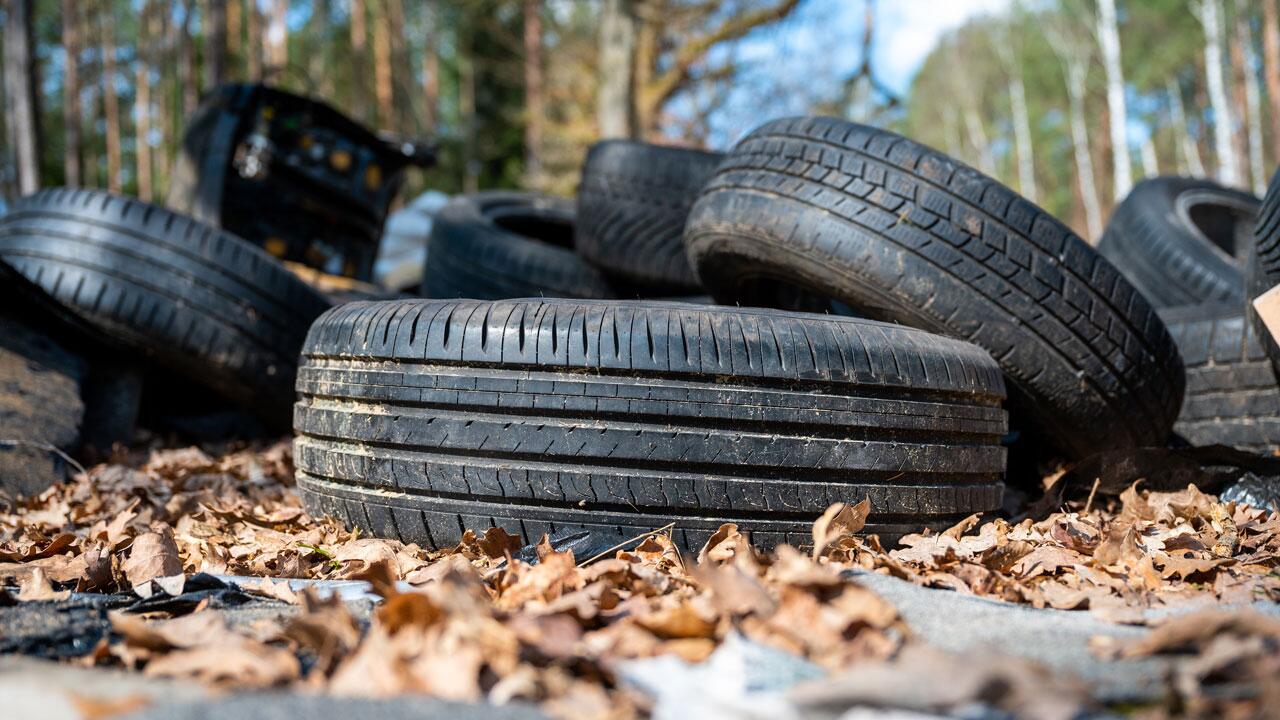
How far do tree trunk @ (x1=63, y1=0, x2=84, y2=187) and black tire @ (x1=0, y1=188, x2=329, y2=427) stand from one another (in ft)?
56.9

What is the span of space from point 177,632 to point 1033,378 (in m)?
2.61

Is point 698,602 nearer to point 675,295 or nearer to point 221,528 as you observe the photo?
point 221,528

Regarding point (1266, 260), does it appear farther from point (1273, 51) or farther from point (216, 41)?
point (1273, 51)

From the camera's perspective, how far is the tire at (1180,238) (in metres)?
5.42

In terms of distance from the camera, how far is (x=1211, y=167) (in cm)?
3753

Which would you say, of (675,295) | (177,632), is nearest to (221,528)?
(177,632)

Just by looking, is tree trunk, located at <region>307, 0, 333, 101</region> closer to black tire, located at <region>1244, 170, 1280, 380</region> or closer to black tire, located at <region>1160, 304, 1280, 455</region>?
black tire, located at <region>1160, 304, 1280, 455</region>

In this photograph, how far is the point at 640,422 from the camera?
2590mm

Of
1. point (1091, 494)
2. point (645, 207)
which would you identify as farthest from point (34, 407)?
point (1091, 494)

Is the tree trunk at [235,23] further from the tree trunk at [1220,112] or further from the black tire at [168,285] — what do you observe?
the black tire at [168,285]

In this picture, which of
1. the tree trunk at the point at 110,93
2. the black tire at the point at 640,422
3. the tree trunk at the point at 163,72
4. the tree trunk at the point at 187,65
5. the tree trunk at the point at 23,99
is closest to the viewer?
the black tire at the point at 640,422

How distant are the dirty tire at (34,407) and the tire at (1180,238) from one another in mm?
4747

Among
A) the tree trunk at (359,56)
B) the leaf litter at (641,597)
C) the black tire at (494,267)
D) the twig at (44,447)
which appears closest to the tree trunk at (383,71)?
the tree trunk at (359,56)

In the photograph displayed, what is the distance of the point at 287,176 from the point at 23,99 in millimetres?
6499
